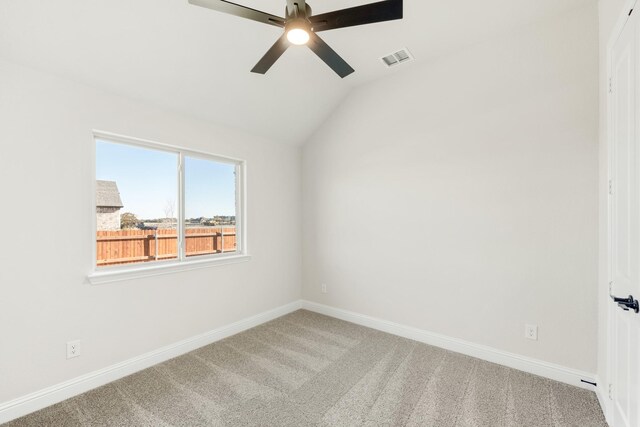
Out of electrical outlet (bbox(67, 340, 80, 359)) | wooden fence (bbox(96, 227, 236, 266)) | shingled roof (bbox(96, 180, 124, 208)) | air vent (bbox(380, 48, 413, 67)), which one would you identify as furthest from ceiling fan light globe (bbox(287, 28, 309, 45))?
electrical outlet (bbox(67, 340, 80, 359))

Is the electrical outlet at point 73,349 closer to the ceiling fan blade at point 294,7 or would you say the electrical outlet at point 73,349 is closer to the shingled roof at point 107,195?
the shingled roof at point 107,195

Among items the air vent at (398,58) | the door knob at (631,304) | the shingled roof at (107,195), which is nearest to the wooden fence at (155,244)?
the shingled roof at (107,195)

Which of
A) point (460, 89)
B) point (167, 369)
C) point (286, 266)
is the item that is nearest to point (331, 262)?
point (286, 266)

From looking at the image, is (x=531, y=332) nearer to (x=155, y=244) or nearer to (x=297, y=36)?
(x=297, y=36)

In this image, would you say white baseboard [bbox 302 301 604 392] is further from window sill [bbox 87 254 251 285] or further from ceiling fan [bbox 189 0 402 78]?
ceiling fan [bbox 189 0 402 78]

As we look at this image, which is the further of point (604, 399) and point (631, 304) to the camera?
point (604, 399)

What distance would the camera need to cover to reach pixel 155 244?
2.81 metres

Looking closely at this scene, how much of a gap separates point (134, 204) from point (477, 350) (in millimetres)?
3479

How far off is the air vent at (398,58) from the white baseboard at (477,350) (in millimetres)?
2854

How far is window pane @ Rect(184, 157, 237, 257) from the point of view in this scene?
307 centimetres

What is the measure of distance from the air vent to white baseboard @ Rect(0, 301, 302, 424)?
3289 mm

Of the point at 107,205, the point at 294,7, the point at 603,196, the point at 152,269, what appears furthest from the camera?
the point at 152,269

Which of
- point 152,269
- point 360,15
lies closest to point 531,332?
point 360,15

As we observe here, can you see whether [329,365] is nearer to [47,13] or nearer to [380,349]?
[380,349]
